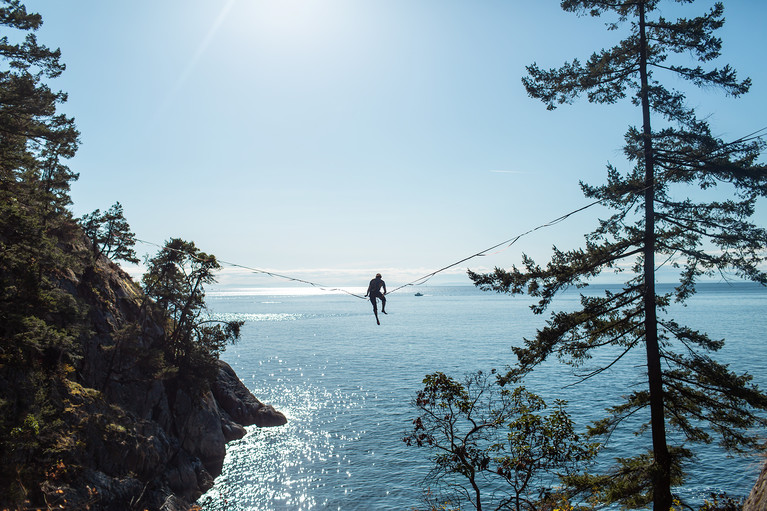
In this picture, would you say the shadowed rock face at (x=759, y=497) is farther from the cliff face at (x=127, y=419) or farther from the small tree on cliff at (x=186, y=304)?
the small tree on cliff at (x=186, y=304)

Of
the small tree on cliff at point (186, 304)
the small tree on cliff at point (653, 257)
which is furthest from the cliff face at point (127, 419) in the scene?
the small tree on cliff at point (653, 257)

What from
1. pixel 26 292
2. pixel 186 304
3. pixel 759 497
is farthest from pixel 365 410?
pixel 759 497

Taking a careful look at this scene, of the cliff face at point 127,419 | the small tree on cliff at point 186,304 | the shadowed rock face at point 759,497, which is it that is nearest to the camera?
the shadowed rock face at point 759,497

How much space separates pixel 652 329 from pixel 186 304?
29519mm

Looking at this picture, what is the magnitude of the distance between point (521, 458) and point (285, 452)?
87.1ft

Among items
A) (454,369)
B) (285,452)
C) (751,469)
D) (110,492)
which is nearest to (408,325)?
(454,369)

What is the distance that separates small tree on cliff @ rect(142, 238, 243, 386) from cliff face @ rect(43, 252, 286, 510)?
1361 mm

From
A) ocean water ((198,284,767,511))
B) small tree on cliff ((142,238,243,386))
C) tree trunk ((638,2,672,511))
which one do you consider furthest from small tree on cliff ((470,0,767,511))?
small tree on cliff ((142,238,243,386))

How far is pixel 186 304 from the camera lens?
105ft

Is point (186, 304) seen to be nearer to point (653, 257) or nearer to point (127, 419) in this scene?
point (127, 419)

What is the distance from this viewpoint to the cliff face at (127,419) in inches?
783

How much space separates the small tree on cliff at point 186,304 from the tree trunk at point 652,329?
2739 centimetres

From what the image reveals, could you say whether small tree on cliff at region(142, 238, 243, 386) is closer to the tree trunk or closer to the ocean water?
the ocean water

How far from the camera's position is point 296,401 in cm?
4828
